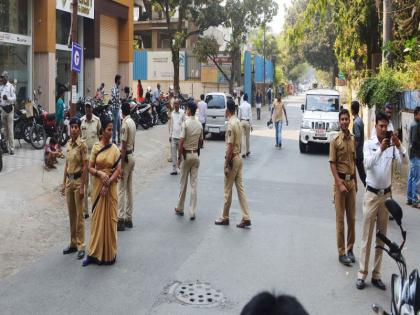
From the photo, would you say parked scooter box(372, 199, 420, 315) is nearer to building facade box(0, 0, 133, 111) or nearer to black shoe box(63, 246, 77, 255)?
black shoe box(63, 246, 77, 255)

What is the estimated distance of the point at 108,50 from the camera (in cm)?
2898

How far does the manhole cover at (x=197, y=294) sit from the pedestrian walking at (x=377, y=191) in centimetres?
167

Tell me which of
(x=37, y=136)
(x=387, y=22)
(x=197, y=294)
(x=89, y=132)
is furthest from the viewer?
(x=387, y=22)

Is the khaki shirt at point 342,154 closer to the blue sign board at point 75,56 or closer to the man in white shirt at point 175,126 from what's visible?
the blue sign board at point 75,56

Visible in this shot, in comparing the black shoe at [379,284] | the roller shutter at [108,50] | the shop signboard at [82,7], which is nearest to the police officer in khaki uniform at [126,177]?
the black shoe at [379,284]

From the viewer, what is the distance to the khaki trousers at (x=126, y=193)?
29.6 ft

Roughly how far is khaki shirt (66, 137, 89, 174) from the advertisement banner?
3892 centimetres

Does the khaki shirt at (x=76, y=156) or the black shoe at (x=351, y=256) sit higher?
the khaki shirt at (x=76, y=156)

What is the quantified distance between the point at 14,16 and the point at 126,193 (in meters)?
14.1

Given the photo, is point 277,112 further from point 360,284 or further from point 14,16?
point 360,284

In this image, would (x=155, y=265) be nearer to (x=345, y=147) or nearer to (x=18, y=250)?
(x=18, y=250)

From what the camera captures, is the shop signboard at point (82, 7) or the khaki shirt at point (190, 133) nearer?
the khaki shirt at point (190, 133)

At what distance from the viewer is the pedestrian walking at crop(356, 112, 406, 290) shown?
21.6ft

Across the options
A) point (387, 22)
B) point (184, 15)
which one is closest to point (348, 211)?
point (387, 22)
